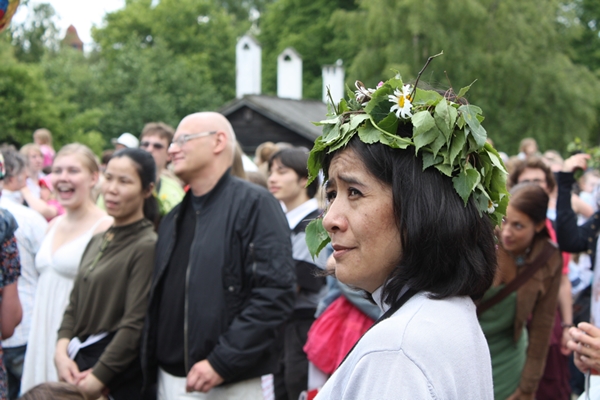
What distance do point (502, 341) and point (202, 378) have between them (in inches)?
72.9

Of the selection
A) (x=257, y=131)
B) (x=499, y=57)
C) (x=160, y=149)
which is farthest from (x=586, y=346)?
(x=499, y=57)

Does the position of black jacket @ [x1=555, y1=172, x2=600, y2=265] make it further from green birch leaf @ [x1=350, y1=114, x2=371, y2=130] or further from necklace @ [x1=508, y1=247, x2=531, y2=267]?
green birch leaf @ [x1=350, y1=114, x2=371, y2=130]

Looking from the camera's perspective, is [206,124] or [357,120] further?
[206,124]

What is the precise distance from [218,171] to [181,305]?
808 mm

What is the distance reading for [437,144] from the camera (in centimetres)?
169

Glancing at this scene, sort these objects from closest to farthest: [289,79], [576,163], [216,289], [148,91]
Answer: [216,289], [576,163], [289,79], [148,91]

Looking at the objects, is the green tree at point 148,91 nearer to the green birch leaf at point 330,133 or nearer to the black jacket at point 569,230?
the black jacket at point 569,230

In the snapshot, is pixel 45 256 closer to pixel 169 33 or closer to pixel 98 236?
pixel 98 236

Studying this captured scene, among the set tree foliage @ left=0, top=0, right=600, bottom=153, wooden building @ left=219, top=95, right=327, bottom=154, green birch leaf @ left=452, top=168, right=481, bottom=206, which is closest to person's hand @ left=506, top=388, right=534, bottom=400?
green birch leaf @ left=452, top=168, right=481, bottom=206

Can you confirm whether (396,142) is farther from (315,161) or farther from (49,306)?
(49,306)

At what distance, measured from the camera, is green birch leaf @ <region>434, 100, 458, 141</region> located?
5.63 feet

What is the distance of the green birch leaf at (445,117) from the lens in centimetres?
172

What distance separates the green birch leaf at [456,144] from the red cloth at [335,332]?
8.49ft

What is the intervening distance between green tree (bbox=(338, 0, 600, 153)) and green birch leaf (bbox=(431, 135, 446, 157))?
26497mm
